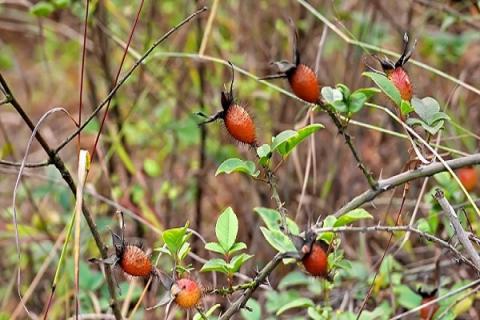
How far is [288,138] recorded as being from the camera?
3.39 ft

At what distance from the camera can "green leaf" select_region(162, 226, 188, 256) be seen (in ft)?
3.35

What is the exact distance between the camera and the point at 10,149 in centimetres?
182

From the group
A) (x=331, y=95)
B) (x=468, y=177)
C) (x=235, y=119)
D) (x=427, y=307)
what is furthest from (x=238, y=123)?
(x=468, y=177)

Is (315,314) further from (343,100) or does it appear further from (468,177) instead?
(468,177)

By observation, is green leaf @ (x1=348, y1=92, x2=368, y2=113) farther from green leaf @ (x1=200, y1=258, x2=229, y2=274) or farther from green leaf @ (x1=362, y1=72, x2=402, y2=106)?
green leaf @ (x1=200, y1=258, x2=229, y2=274)

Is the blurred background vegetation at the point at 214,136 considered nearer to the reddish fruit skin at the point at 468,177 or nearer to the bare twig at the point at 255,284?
the reddish fruit skin at the point at 468,177

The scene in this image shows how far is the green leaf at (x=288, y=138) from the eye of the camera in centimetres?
104

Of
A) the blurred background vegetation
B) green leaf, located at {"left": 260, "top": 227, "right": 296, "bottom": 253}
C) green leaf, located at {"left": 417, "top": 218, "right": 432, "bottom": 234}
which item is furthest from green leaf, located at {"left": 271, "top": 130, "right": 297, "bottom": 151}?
the blurred background vegetation

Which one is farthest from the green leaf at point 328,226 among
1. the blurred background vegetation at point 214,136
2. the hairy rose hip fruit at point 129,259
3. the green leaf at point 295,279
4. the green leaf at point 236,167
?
the blurred background vegetation at point 214,136

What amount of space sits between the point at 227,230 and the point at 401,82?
288 millimetres

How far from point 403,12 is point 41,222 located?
4.11 ft

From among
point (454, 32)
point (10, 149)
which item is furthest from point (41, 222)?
point (454, 32)

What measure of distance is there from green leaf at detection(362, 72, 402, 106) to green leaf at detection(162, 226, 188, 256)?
29 cm

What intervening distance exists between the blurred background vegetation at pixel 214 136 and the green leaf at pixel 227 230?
576 mm
